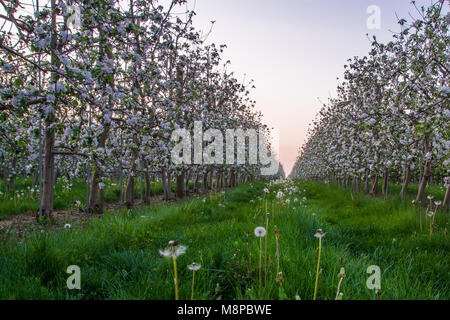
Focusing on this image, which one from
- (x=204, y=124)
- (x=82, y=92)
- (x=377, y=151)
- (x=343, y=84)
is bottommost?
(x=377, y=151)

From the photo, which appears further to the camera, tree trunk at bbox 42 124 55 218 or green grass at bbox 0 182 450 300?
tree trunk at bbox 42 124 55 218

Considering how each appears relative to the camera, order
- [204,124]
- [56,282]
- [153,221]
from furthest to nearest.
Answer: [204,124], [153,221], [56,282]

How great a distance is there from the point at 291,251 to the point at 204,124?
29.4 feet

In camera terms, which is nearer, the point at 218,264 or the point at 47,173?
the point at 218,264

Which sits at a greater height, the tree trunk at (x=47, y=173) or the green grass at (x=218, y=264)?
the tree trunk at (x=47, y=173)

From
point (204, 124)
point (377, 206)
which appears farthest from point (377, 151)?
point (204, 124)

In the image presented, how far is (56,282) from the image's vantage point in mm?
2596

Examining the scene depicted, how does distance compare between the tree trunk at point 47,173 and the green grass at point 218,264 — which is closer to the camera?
the green grass at point 218,264

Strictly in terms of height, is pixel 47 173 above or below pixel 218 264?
above

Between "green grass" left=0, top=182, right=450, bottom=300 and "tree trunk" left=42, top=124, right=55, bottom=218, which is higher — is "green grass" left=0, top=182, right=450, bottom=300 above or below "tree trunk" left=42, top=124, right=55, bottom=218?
below

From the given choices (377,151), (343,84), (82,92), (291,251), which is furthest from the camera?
(343,84)
